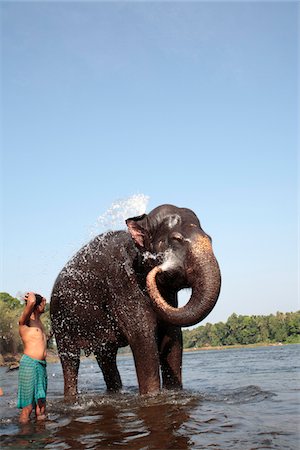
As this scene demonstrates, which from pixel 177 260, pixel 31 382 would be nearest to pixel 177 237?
pixel 177 260

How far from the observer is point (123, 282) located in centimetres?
707

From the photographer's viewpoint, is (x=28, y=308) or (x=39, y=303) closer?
(x=28, y=308)

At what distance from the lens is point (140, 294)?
6859mm

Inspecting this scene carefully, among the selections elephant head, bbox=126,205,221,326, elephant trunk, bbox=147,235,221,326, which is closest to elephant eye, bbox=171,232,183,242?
elephant head, bbox=126,205,221,326

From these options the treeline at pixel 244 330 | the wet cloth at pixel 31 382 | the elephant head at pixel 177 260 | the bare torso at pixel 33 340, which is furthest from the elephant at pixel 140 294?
the treeline at pixel 244 330

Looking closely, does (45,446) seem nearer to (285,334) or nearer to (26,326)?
(26,326)

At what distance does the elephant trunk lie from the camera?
5.88m

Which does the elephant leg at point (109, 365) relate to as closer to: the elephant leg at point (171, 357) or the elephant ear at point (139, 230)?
the elephant leg at point (171, 357)

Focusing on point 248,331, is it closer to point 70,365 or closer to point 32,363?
point 70,365

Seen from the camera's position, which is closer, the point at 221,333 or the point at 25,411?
the point at 25,411

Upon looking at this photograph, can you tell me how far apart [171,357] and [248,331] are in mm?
89303

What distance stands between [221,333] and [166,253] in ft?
310

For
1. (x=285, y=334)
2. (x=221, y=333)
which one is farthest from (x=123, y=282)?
(x=221, y=333)

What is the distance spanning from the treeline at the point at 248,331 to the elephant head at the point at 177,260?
3301 inches
